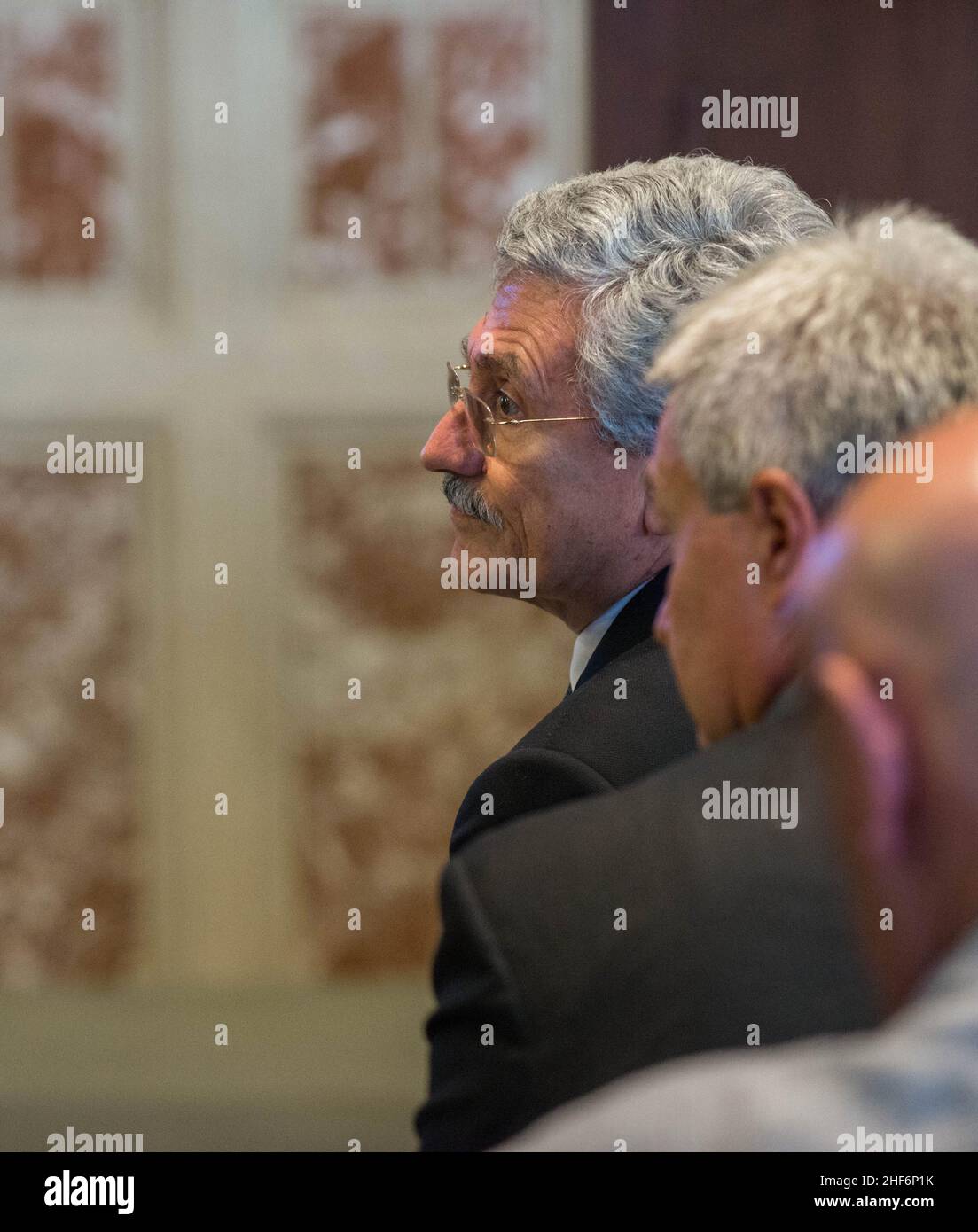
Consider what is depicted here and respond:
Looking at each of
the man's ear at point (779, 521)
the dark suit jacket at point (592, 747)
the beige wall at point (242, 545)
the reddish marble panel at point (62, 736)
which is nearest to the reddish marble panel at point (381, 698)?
the beige wall at point (242, 545)

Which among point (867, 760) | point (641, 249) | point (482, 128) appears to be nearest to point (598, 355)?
point (641, 249)

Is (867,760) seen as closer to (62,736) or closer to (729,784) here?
(729,784)

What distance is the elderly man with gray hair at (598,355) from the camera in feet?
5.49

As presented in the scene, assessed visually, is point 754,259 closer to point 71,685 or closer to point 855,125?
point 855,125

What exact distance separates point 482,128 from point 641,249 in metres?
2.35

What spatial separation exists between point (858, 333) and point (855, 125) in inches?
116

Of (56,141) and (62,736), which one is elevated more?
(56,141)

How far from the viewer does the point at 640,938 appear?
3.10 feet

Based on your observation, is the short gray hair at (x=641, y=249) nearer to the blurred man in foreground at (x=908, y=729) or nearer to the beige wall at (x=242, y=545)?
the blurred man in foreground at (x=908, y=729)

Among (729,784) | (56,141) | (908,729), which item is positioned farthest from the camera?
(56,141)

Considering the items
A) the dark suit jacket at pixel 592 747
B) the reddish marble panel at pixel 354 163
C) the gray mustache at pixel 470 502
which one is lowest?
the dark suit jacket at pixel 592 747

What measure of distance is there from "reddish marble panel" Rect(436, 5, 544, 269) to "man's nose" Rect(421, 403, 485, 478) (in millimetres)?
2077

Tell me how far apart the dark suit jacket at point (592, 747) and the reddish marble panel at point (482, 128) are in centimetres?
254

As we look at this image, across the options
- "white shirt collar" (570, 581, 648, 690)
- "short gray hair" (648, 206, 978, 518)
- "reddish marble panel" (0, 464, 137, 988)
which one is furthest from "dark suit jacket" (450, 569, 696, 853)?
"reddish marble panel" (0, 464, 137, 988)
